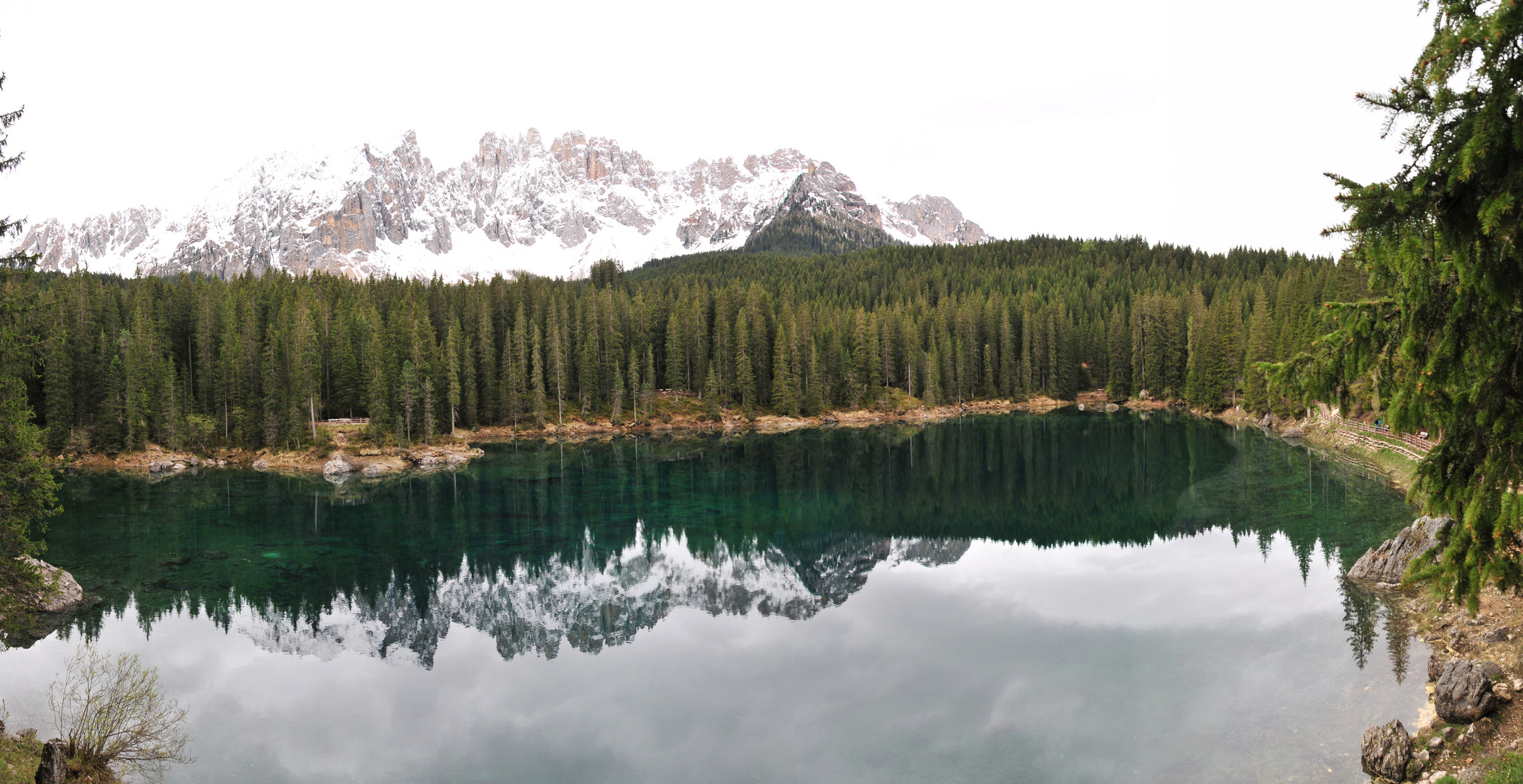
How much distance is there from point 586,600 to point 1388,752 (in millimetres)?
26265

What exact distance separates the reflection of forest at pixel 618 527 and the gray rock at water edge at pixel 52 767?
12303 millimetres

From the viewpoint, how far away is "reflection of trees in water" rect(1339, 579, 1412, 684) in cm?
2217

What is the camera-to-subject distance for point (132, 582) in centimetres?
3522

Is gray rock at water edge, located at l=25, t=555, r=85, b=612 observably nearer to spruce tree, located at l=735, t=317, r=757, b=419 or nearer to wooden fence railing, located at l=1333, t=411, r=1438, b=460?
wooden fence railing, located at l=1333, t=411, r=1438, b=460

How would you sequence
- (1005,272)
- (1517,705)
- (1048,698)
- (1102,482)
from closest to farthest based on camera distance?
1. (1517,705)
2. (1048,698)
3. (1102,482)
4. (1005,272)

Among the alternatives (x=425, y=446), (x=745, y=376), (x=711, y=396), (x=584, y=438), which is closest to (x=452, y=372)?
(x=425, y=446)

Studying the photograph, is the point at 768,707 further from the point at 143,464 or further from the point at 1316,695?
the point at 143,464

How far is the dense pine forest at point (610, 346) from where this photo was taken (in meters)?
76.5

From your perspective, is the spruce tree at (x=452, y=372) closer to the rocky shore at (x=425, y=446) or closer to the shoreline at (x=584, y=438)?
the rocky shore at (x=425, y=446)

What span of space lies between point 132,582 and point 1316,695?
144 ft

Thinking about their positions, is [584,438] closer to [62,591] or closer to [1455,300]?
[62,591]

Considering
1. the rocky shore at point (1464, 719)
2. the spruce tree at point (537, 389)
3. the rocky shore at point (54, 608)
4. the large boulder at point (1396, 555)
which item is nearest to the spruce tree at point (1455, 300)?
the rocky shore at point (1464, 719)

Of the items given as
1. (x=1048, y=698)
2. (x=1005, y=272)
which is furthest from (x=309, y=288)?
(x=1005, y=272)

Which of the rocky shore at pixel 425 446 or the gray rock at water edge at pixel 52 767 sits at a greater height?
the gray rock at water edge at pixel 52 767
